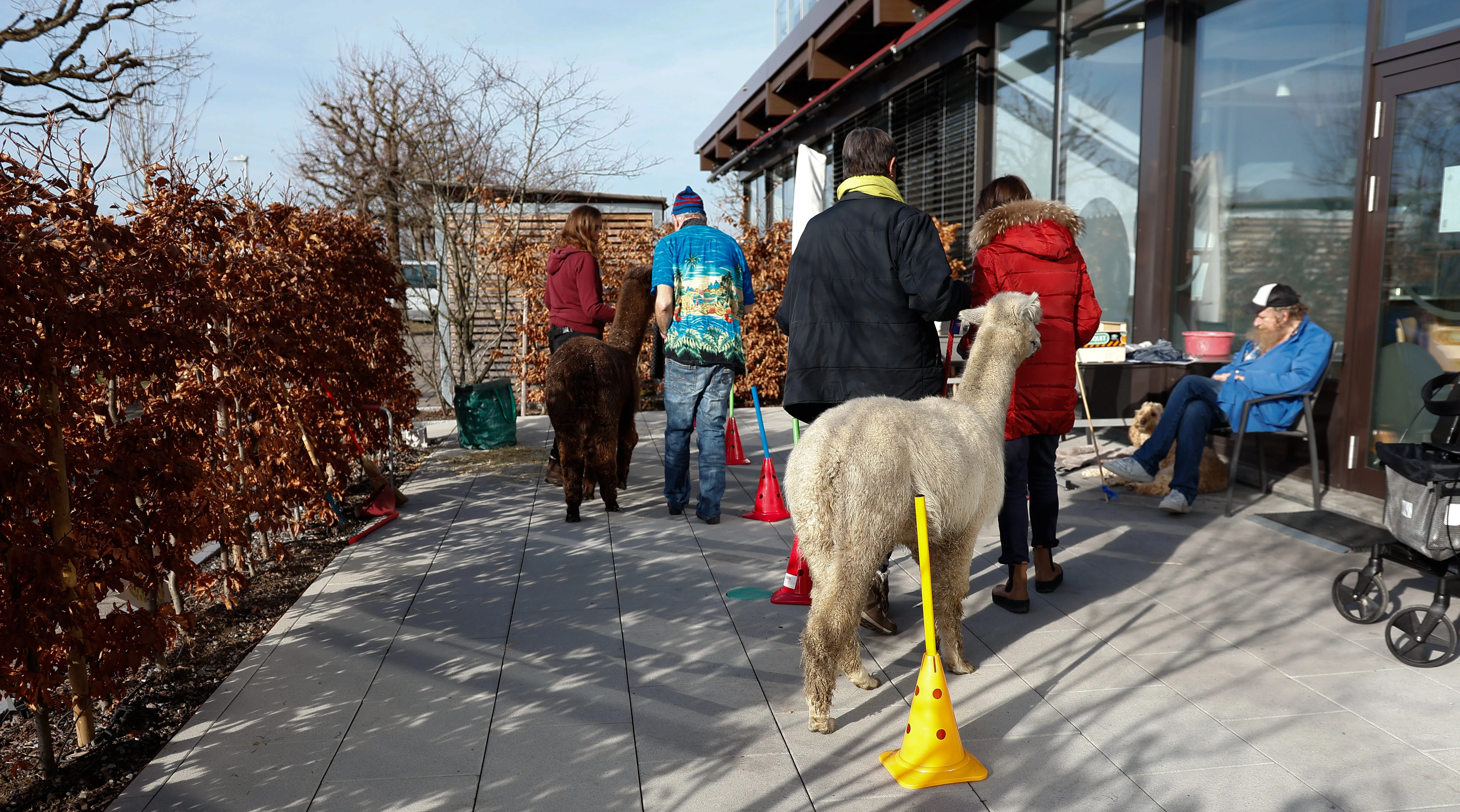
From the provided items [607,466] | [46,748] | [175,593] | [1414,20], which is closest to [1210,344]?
[1414,20]

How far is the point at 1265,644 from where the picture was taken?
3.94 metres

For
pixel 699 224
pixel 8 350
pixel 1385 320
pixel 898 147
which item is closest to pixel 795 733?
pixel 8 350

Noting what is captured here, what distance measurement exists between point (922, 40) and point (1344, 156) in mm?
5655

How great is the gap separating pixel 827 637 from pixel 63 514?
2579mm

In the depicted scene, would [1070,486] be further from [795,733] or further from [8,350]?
[8,350]

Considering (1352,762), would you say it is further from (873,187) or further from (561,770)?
(873,187)

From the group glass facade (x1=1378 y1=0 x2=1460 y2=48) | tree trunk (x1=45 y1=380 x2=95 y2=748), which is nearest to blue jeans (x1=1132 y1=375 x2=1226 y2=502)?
glass facade (x1=1378 y1=0 x2=1460 y2=48)

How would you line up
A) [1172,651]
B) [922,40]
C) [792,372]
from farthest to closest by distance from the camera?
[922,40], [792,372], [1172,651]

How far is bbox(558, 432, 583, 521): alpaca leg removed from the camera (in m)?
6.15

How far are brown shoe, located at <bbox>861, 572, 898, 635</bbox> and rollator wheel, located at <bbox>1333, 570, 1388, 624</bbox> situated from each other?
2051mm

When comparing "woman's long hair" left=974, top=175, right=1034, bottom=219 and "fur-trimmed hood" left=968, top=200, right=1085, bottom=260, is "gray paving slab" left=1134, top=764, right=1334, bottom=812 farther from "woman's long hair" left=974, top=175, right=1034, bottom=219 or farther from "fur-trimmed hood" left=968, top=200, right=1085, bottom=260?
"woman's long hair" left=974, top=175, right=1034, bottom=219

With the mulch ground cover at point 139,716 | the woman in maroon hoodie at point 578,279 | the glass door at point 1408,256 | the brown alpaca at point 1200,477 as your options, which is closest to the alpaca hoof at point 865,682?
the mulch ground cover at point 139,716

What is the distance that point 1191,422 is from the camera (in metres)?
6.15

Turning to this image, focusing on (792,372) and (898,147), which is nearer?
(792,372)
